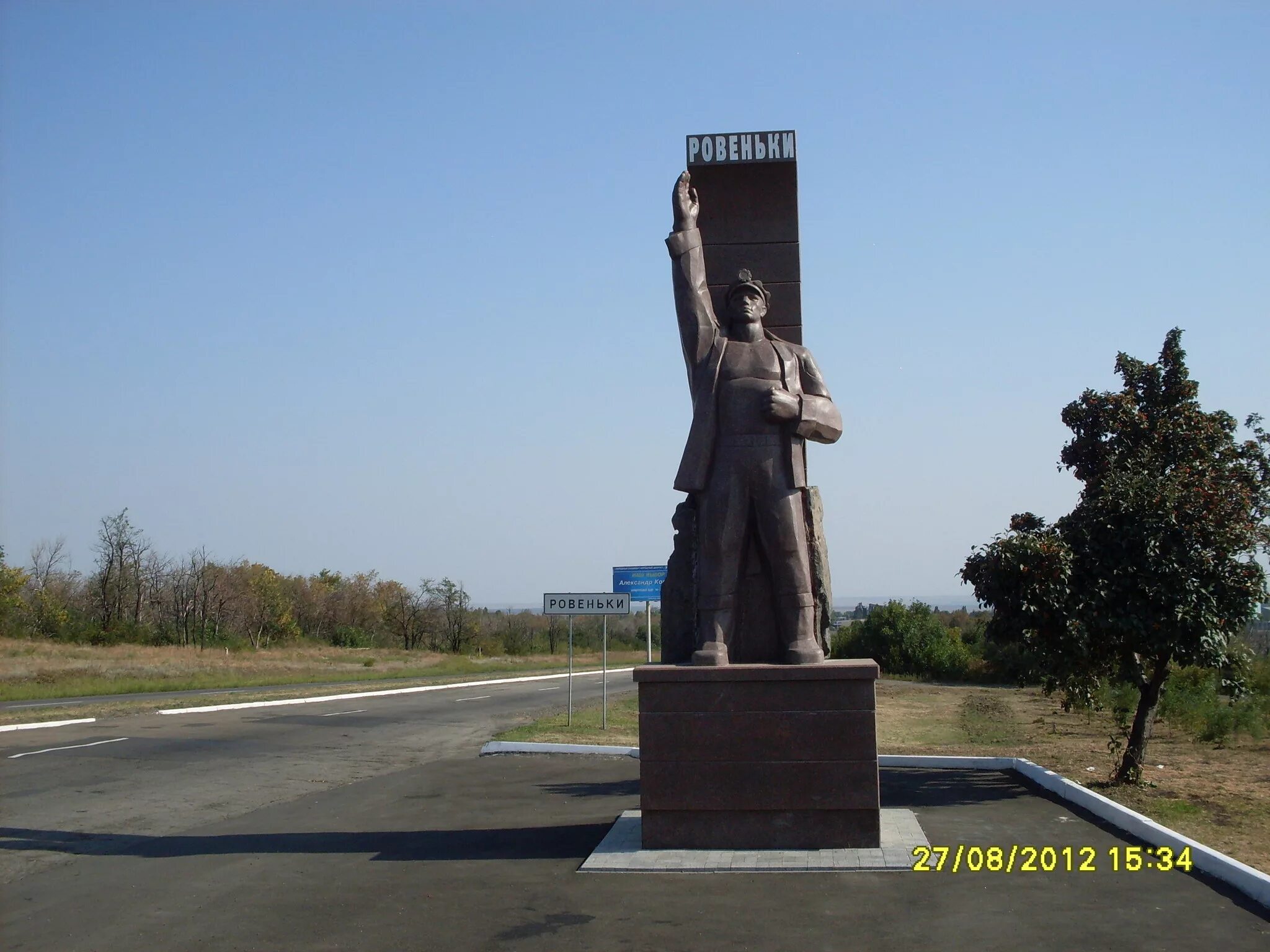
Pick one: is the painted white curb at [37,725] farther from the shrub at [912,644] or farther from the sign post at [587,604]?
the shrub at [912,644]

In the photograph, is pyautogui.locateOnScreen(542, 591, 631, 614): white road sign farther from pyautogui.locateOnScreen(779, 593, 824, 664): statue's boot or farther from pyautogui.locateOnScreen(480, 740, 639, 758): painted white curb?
pyautogui.locateOnScreen(779, 593, 824, 664): statue's boot

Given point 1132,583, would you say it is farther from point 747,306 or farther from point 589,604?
point 589,604

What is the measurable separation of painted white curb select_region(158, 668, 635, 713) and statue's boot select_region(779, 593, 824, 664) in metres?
8.57

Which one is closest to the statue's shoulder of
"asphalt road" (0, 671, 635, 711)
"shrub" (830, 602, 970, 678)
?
"asphalt road" (0, 671, 635, 711)

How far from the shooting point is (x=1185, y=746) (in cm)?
1500

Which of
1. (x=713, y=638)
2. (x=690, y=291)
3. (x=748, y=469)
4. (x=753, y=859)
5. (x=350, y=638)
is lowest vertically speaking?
(x=753, y=859)

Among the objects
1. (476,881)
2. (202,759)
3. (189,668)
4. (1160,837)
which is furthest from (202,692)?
(1160,837)

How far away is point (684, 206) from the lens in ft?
27.4

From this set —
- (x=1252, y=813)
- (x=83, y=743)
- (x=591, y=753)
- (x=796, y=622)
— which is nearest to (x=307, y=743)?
(x=83, y=743)

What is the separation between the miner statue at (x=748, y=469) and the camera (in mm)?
7789

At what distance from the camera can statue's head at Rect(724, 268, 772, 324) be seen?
8195 millimetres
